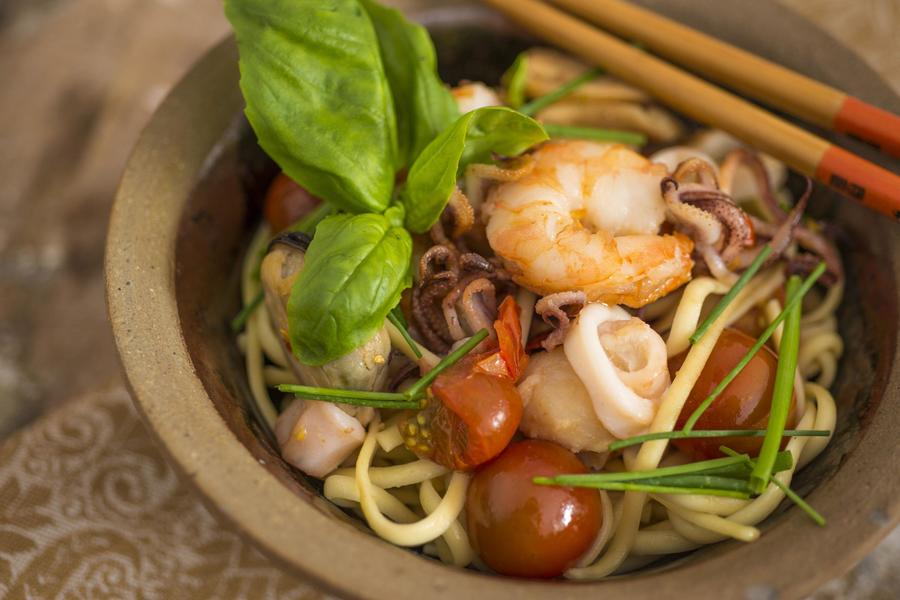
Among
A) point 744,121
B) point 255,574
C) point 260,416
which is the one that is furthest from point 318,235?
point 744,121

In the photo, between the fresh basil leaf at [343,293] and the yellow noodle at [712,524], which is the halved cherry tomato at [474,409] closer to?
the fresh basil leaf at [343,293]

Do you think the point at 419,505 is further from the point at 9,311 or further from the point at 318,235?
the point at 9,311

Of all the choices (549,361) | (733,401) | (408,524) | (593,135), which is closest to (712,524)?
(733,401)

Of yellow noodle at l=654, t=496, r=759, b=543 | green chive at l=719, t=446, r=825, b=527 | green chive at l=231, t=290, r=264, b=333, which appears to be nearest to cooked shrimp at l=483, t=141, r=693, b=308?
green chive at l=719, t=446, r=825, b=527

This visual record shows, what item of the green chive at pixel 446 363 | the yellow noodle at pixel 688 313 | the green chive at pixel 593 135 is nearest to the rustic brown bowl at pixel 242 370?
the green chive at pixel 446 363

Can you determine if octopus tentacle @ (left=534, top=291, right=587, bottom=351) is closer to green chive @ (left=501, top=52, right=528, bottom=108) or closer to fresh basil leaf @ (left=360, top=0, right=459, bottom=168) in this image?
fresh basil leaf @ (left=360, top=0, right=459, bottom=168)
